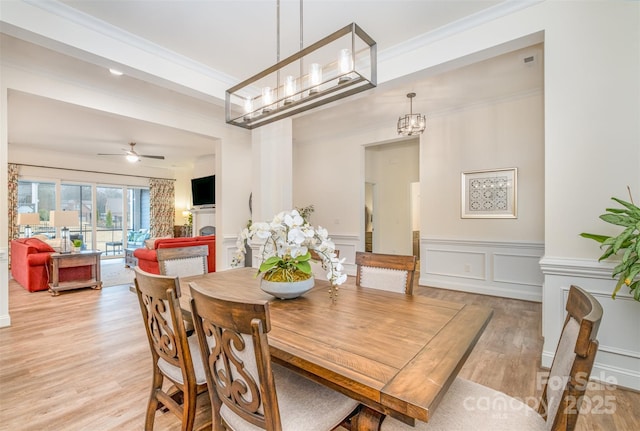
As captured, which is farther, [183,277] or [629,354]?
[183,277]

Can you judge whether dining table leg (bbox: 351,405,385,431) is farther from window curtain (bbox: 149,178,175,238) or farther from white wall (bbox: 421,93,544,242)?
window curtain (bbox: 149,178,175,238)

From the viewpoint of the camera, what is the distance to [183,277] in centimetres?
238

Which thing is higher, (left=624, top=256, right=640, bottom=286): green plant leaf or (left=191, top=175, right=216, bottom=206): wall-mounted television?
(left=191, top=175, right=216, bottom=206): wall-mounted television

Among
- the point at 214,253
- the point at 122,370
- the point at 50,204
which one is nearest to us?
the point at 122,370

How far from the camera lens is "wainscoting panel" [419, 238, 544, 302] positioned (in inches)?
161

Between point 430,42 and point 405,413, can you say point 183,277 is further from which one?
point 430,42

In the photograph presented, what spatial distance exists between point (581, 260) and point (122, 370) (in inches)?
138

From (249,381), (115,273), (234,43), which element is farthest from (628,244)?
(115,273)

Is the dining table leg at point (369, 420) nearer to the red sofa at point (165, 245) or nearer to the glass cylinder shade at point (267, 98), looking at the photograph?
the glass cylinder shade at point (267, 98)

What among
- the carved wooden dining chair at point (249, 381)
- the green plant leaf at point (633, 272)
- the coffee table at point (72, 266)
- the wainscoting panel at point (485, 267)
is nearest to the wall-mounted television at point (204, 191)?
the coffee table at point (72, 266)

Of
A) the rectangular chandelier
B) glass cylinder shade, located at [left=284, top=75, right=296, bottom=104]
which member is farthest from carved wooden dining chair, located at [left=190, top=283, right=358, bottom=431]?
glass cylinder shade, located at [left=284, top=75, right=296, bottom=104]

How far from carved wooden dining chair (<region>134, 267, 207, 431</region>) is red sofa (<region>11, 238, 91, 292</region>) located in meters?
4.75

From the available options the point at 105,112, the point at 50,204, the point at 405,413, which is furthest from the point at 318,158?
the point at 50,204

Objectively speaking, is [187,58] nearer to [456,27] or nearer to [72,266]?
[456,27]
